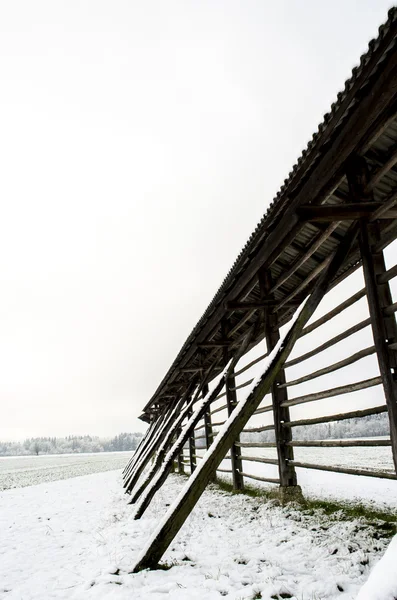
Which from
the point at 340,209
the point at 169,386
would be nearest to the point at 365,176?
the point at 340,209

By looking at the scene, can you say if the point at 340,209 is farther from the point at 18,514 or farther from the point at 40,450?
the point at 40,450

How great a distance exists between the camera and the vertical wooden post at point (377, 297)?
392 cm

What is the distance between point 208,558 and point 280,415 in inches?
118

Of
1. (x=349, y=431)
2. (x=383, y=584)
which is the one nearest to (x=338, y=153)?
(x=383, y=584)

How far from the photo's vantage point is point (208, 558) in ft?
13.1

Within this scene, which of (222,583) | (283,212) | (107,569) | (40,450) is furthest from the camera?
(40,450)

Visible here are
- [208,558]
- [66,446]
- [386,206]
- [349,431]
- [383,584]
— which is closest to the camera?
[383,584]

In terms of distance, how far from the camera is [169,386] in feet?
48.9

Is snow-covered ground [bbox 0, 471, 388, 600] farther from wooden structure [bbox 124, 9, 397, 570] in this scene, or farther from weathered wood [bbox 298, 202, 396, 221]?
weathered wood [bbox 298, 202, 396, 221]

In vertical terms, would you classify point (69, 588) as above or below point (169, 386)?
below

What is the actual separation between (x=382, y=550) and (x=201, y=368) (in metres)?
7.68

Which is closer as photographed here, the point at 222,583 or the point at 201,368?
the point at 222,583

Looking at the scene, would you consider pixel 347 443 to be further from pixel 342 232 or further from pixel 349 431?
pixel 349 431

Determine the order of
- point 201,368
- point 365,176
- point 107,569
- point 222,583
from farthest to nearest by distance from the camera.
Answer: point 201,368
point 365,176
point 107,569
point 222,583
